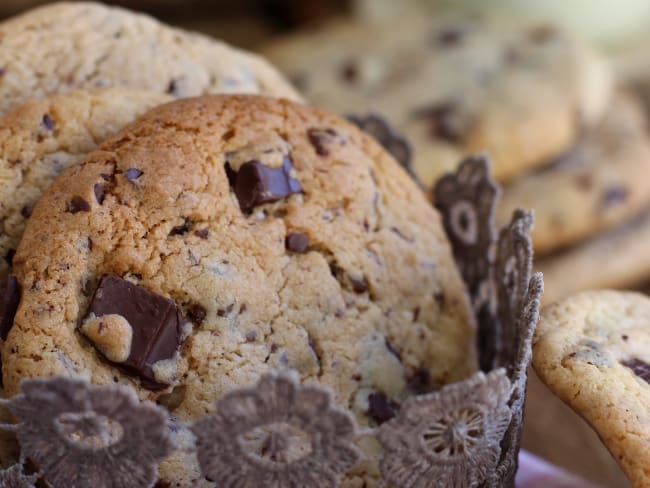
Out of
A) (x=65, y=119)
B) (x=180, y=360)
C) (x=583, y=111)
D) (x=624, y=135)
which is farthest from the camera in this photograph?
(x=624, y=135)

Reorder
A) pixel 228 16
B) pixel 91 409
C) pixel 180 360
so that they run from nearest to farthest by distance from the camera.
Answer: pixel 91 409 → pixel 180 360 → pixel 228 16

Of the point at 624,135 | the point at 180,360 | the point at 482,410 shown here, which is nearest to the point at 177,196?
the point at 180,360

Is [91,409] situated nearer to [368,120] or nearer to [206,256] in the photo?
[206,256]

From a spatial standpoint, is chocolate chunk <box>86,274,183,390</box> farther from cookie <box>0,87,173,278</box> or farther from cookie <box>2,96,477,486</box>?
cookie <box>0,87,173,278</box>

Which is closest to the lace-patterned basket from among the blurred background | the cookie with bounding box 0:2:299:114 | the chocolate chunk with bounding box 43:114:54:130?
the chocolate chunk with bounding box 43:114:54:130

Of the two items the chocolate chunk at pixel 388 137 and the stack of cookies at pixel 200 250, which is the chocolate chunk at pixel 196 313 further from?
the chocolate chunk at pixel 388 137

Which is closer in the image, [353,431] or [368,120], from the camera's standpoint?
[353,431]

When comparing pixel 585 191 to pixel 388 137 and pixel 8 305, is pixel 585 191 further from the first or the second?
pixel 8 305

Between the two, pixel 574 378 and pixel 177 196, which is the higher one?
pixel 177 196
